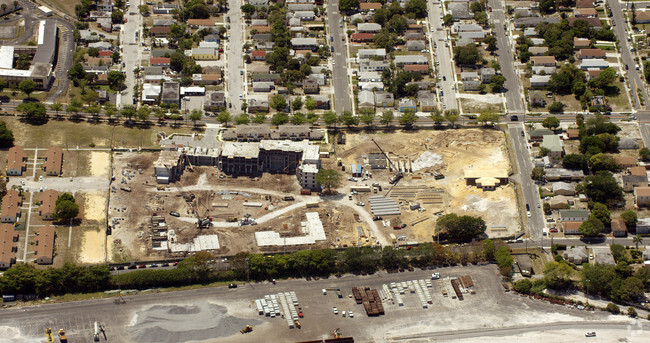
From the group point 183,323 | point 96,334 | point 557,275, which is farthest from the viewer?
point 557,275

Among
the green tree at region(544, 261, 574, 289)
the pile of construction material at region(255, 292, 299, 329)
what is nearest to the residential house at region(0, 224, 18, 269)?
the pile of construction material at region(255, 292, 299, 329)

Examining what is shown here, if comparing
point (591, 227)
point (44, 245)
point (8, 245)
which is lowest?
point (591, 227)

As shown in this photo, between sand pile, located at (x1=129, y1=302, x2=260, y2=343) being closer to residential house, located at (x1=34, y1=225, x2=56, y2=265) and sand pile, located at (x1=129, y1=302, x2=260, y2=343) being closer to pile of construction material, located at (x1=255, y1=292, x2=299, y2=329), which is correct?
pile of construction material, located at (x1=255, y1=292, x2=299, y2=329)

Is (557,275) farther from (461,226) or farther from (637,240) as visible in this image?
(637,240)

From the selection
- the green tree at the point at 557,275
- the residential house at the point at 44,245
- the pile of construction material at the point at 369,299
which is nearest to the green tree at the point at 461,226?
the green tree at the point at 557,275

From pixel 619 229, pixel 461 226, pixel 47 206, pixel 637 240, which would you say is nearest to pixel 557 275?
pixel 619 229
